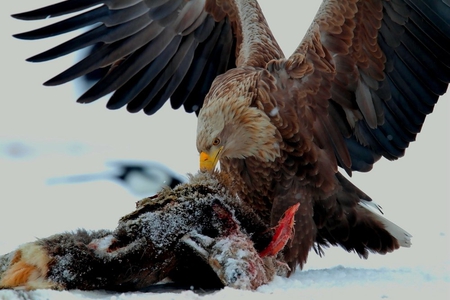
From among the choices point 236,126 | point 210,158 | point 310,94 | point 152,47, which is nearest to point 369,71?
point 310,94

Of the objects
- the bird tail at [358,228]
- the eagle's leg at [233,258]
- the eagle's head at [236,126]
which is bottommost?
the eagle's leg at [233,258]

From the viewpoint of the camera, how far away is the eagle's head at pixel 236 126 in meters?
4.28

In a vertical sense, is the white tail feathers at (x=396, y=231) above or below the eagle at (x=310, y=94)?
below

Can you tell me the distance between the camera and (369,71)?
4.79m

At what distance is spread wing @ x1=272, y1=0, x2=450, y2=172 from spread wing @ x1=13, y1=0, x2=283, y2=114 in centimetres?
67

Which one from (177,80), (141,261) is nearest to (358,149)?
(177,80)

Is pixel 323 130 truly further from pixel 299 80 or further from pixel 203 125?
pixel 203 125

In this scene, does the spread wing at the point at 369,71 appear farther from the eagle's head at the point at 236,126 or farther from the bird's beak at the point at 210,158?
the bird's beak at the point at 210,158

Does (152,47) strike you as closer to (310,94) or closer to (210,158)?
(310,94)

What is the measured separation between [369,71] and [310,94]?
0.44 meters

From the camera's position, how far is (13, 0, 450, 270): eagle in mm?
4500

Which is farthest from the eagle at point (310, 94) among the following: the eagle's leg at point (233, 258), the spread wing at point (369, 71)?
the eagle's leg at point (233, 258)

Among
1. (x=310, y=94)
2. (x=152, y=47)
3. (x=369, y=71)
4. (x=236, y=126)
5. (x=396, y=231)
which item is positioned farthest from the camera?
(x=152, y=47)

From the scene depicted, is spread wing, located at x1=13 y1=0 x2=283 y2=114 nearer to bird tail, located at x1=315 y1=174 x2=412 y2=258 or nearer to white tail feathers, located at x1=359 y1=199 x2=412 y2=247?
bird tail, located at x1=315 y1=174 x2=412 y2=258
